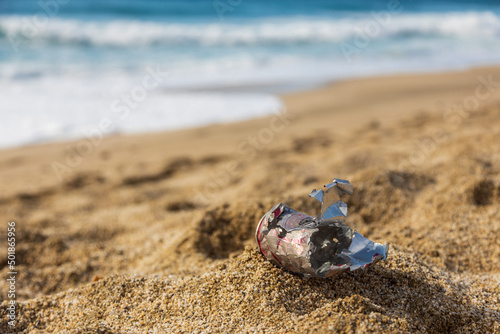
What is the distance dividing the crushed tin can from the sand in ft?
0.44

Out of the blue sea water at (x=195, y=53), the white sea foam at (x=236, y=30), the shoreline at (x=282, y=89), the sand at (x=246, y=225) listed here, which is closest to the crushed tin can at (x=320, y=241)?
the sand at (x=246, y=225)

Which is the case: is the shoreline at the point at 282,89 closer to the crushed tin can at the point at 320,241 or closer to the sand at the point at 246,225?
the sand at the point at 246,225

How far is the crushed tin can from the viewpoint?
138cm

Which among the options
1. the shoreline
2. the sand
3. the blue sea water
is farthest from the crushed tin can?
the blue sea water

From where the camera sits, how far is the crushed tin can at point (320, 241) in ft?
4.52

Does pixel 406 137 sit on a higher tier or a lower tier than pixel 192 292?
lower

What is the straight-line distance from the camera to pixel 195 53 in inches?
410

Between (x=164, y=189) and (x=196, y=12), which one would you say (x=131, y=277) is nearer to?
(x=164, y=189)

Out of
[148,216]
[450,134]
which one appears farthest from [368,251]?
[450,134]

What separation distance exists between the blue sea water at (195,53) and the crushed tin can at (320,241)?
4.32 meters

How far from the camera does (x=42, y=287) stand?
222cm

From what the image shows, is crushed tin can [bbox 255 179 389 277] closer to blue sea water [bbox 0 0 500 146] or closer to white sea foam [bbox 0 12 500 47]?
blue sea water [bbox 0 0 500 146]

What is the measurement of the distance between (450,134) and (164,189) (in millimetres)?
2943

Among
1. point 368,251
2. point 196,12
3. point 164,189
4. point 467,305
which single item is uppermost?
point 196,12
